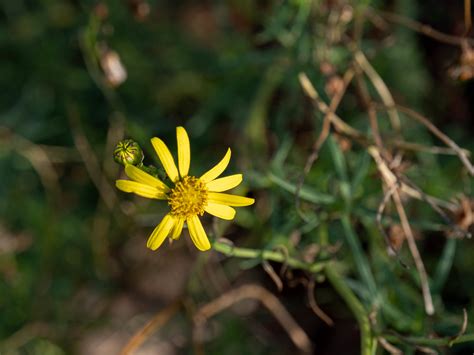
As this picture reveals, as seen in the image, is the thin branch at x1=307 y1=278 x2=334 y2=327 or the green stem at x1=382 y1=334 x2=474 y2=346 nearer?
the green stem at x1=382 y1=334 x2=474 y2=346

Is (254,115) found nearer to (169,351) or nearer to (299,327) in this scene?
(299,327)

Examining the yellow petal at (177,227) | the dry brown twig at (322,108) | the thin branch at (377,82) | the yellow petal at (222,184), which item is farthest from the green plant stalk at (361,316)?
the thin branch at (377,82)

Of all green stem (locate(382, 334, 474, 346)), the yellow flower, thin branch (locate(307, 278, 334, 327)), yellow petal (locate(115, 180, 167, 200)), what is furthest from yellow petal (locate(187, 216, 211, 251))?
green stem (locate(382, 334, 474, 346))

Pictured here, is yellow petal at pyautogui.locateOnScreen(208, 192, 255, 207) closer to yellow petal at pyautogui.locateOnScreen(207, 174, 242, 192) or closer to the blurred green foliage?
yellow petal at pyautogui.locateOnScreen(207, 174, 242, 192)

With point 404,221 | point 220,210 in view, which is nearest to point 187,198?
point 220,210

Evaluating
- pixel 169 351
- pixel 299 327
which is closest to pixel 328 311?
pixel 299 327

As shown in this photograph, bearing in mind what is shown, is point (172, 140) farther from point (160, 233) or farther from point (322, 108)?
point (160, 233)

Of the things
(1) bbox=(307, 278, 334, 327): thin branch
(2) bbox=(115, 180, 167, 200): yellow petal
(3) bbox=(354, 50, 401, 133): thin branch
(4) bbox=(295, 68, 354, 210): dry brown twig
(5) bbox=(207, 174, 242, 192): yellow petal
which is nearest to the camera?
(2) bbox=(115, 180, 167, 200): yellow petal
